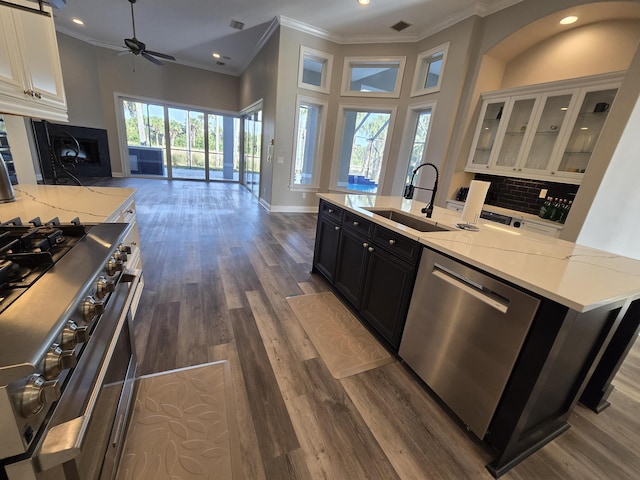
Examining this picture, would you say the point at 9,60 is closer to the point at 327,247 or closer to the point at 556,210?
the point at 327,247

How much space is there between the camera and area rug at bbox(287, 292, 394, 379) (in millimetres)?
1825

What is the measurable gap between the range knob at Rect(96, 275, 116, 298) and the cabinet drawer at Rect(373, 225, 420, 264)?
1514mm

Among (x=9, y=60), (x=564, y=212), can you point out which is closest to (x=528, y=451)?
(x=564, y=212)

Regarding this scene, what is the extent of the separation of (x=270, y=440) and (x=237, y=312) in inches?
43.4

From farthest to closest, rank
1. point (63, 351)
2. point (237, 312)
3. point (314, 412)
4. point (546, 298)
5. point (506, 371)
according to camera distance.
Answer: point (237, 312)
point (314, 412)
point (506, 371)
point (546, 298)
point (63, 351)

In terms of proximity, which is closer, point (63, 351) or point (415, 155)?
point (63, 351)

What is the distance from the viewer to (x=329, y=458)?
1.25 metres

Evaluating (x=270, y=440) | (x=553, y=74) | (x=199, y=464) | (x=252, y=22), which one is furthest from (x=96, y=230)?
(x=252, y=22)

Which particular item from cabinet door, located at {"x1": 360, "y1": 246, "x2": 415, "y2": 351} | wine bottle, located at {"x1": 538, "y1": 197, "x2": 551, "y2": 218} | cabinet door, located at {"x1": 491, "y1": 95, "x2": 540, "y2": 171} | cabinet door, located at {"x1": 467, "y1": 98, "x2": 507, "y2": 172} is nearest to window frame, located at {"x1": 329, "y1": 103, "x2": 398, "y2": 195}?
cabinet door, located at {"x1": 467, "y1": 98, "x2": 507, "y2": 172}

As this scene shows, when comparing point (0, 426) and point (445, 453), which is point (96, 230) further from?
point (445, 453)

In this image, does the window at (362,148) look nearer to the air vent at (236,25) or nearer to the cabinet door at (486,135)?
the cabinet door at (486,135)

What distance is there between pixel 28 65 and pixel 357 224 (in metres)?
2.23

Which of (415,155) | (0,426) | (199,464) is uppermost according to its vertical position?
(415,155)

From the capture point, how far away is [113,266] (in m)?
0.99
